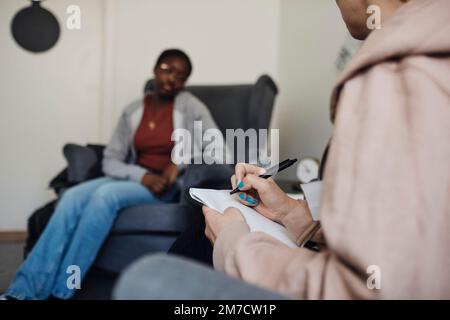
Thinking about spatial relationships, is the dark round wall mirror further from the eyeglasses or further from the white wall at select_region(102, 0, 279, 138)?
the eyeglasses

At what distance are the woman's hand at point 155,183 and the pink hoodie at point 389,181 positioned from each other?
1437mm

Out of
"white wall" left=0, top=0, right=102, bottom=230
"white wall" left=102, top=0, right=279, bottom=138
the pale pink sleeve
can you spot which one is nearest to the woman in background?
"white wall" left=102, top=0, right=279, bottom=138

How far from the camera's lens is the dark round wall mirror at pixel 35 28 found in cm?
271

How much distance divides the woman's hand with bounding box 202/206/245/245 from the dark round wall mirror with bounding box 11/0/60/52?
2.52 metres

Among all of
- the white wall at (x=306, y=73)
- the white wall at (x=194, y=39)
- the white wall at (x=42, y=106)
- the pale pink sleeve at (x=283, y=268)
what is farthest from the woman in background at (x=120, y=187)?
the pale pink sleeve at (x=283, y=268)

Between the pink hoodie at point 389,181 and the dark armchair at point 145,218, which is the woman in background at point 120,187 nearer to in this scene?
the dark armchair at point 145,218

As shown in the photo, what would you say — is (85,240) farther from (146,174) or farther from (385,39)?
(385,39)

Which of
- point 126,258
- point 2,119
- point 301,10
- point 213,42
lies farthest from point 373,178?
point 2,119

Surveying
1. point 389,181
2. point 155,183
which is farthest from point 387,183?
point 155,183

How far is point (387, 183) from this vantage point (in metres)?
0.39

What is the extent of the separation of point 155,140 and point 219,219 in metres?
1.49

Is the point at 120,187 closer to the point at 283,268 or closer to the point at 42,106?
the point at 42,106

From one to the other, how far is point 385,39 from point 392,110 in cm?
8

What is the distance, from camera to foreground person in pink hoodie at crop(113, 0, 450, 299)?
38cm
